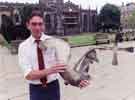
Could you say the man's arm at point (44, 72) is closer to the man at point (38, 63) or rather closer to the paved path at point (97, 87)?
Answer: the man at point (38, 63)

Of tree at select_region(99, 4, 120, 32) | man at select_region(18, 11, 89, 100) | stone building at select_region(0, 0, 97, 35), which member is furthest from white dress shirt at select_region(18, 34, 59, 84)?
tree at select_region(99, 4, 120, 32)

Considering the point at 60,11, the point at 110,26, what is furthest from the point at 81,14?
the point at 60,11

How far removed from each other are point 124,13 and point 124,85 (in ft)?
201

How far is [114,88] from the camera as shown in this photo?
6.00 meters

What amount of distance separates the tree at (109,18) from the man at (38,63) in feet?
130

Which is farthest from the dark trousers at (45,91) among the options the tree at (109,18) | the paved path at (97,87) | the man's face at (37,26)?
the tree at (109,18)

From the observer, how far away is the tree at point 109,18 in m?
41.2

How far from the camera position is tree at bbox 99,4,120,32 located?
A: 41.2 meters

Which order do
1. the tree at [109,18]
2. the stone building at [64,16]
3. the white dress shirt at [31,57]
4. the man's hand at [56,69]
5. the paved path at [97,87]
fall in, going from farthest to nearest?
1. the tree at [109,18]
2. the stone building at [64,16]
3. the paved path at [97,87]
4. the white dress shirt at [31,57]
5. the man's hand at [56,69]

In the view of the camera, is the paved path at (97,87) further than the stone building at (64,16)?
No

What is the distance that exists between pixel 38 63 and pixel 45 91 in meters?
0.18

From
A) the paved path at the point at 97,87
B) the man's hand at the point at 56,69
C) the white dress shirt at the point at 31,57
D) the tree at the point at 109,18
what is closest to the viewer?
the man's hand at the point at 56,69

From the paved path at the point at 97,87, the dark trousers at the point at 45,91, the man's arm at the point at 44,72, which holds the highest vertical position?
the man's arm at the point at 44,72

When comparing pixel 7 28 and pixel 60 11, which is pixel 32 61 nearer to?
pixel 7 28
